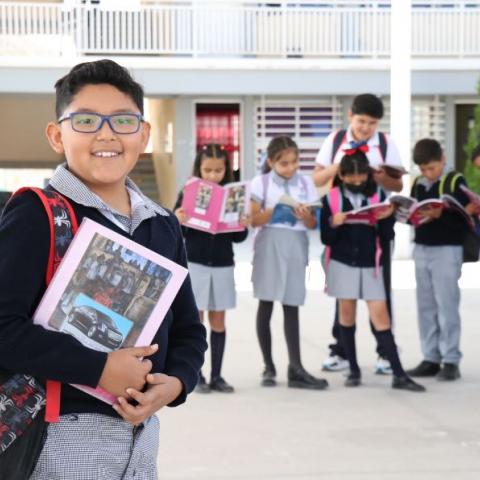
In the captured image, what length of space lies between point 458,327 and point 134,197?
5.51 m

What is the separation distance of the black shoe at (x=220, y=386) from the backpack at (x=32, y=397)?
16.5 ft

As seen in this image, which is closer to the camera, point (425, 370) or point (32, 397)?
point (32, 397)

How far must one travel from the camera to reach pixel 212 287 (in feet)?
24.8

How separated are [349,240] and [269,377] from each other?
3.31 ft

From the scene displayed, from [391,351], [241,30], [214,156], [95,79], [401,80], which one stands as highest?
[241,30]

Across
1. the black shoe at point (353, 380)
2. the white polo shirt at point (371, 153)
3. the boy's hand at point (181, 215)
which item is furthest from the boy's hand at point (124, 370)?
the white polo shirt at point (371, 153)

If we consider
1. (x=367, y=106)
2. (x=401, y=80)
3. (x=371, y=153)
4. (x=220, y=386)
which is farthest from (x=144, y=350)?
Answer: (x=401, y=80)

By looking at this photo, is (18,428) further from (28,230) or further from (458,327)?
(458,327)

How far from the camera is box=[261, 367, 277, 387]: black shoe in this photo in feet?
25.3

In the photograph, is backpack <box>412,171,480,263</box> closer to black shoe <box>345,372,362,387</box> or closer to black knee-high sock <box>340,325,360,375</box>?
black knee-high sock <box>340,325,360,375</box>

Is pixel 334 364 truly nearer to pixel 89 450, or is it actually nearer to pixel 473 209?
pixel 473 209

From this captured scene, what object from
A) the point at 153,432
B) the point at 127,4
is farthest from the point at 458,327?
the point at 127,4

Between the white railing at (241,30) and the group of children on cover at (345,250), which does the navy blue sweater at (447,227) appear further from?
the white railing at (241,30)

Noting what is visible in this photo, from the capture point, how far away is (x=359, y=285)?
761cm
